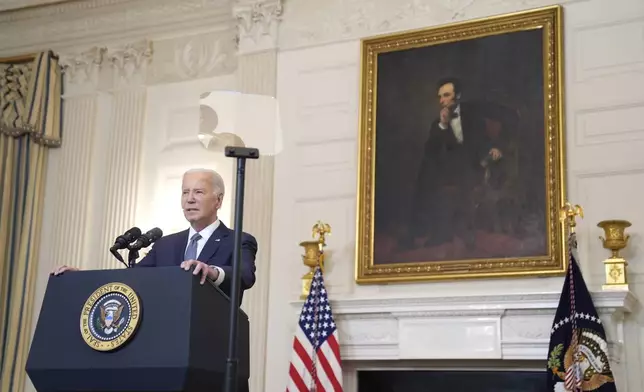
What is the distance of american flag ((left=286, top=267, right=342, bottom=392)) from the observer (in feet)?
24.4

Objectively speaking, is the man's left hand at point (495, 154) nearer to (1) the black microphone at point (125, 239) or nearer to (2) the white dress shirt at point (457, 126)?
(2) the white dress shirt at point (457, 126)

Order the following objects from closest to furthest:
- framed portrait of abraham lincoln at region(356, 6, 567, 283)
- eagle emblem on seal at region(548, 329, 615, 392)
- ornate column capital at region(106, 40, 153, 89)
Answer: eagle emblem on seal at region(548, 329, 615, 392)
framed portrait of abraham lincoln at region(356, 6, 567, 283)
ornate column capital at region(106, 40, 153, 89)

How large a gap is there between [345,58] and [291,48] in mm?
639

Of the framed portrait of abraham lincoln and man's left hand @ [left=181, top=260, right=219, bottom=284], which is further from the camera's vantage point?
the framed portrait of abraham lincoln

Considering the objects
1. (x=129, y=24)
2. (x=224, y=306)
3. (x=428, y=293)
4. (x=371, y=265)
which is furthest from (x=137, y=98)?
(x=224, y=306)

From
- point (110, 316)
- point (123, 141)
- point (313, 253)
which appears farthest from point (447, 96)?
point (110, 316)

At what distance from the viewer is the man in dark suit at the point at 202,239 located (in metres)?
3.79

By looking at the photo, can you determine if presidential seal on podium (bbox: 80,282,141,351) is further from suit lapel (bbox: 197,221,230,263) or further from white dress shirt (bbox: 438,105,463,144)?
white dress shirt (bbox: 438,105,463,144)

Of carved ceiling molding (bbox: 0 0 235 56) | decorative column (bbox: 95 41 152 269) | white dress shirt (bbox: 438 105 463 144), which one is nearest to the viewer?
white dress shirt (bbox: 438 105 463 144)

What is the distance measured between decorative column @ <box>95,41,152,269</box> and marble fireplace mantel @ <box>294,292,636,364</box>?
8.51ft

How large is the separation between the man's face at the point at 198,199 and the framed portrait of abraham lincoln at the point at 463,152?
4.09 metres

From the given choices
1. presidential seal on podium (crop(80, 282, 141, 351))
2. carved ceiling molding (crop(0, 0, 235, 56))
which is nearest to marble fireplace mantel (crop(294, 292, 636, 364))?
carved ceiling molding (crop(0, 0, 235, 56))

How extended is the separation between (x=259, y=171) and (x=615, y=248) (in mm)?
3503

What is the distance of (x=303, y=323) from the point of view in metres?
7.71
